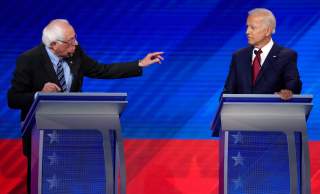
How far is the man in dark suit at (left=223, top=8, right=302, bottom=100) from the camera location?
190 inches

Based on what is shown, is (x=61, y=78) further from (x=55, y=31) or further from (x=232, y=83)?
(x=232, y=83)

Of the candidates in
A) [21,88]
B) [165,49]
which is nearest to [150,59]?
[21,88]

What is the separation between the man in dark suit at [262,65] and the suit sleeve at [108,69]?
542 millimetres

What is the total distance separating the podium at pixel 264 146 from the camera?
4340mm

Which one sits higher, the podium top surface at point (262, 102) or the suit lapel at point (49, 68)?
the suit lapel at point (49, 68)

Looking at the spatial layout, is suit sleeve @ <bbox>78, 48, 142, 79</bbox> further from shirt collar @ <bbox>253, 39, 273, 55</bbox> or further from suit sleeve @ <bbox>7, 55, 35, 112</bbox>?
shirt collar @ <bbox>253, 39, 273, 55</bbox>

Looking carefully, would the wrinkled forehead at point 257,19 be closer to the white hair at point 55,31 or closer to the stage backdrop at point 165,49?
the white hair at point 55,31

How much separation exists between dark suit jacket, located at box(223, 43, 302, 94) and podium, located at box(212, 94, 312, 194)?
44 centimetres

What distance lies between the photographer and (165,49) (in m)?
6.27

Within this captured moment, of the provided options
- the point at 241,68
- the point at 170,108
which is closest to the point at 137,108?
the point at 170,108

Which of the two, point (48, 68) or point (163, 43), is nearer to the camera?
point (48, 68)

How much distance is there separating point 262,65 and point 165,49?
149 cm

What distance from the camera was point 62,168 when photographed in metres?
4.35

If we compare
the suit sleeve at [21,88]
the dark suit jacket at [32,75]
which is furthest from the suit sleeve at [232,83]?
the suit sleeve at [21,88]
